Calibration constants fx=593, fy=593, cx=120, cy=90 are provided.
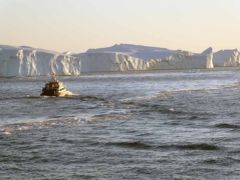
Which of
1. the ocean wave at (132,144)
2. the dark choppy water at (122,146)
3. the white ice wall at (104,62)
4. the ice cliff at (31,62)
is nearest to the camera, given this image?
the dark choppy water at (122,146)

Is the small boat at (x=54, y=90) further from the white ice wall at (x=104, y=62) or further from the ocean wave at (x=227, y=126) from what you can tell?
the white ice wall at (x=104, y=62)

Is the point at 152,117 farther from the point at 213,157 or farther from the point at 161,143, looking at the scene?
the point at 213,157

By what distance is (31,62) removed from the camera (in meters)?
142

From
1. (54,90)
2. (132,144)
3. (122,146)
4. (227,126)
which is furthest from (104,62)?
(122,146)

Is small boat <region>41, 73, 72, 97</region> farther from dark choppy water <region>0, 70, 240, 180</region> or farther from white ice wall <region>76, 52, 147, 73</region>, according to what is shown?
white ice wall <region>76, 52, 147, 73</region>

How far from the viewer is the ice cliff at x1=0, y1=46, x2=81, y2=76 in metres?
135

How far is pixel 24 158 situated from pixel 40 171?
2.03m

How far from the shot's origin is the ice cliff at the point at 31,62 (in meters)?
135

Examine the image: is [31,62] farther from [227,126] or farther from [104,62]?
[227,126]

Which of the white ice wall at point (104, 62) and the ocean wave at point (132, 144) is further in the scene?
the white ice wall at point (104, 62)

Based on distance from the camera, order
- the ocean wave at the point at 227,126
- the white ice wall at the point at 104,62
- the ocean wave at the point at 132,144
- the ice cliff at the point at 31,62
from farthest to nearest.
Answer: the white ice wall at the point at 104,62
the ice cliff at the point at 31,62
the ocean wave at the point at 227,126
the ocean wave at the point at 132,144

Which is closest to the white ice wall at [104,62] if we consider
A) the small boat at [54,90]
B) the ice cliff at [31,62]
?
the ice cliff at [31,62]

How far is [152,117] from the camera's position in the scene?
2869cm

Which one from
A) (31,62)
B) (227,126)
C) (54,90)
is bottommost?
(54,90)
